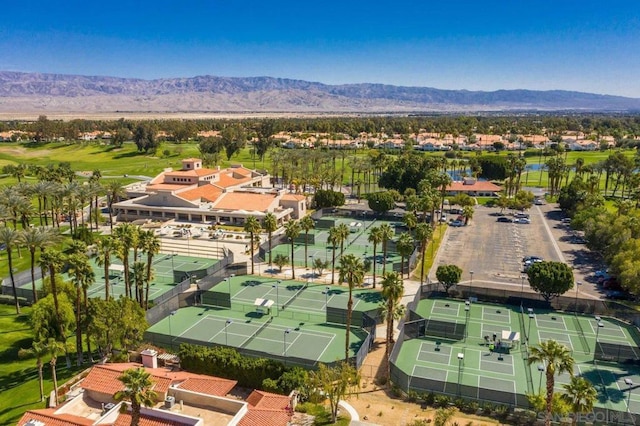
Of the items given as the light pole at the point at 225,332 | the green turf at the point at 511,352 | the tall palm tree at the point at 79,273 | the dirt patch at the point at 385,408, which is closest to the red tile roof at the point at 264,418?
the dirt patch at the point at 385,408

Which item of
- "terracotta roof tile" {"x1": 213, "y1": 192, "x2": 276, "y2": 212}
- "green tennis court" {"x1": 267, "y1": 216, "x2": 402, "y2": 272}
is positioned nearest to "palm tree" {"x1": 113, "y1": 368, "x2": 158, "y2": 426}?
"green tennis court" {"x1": 267, "y1": 216, "x2": 402, "y2": 272}

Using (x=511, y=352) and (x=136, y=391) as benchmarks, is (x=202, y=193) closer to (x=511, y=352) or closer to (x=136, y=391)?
(x=511, y=352)

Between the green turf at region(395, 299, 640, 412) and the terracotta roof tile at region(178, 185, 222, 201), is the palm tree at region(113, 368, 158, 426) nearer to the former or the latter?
the green turf at region(395, 299, 640, 412)

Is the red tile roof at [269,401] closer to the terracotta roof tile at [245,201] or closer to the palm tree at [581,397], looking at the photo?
the palm tree at [581,397]

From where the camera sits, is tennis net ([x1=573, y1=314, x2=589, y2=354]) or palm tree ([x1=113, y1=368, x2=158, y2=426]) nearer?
palm tree ([x1=113, y1=368, x2=158, y2=426])

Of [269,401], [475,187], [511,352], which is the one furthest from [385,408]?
[475,187]

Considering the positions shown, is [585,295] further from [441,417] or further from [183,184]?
[183,184]
